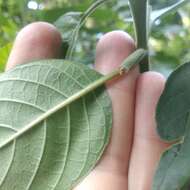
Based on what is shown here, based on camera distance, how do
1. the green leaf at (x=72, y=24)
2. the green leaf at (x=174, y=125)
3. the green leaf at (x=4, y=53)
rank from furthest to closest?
the green leaf at (x=4, y=53), the green leaf at (x=72, y=24), the green leaf at (x=174, y=125)

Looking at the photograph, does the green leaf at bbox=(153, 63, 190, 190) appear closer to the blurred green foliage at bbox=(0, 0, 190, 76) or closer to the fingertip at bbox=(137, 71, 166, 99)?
the fingertip at bbox=(137, 71, 166, 99)

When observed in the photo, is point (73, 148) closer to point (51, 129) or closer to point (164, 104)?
point (51, 129)

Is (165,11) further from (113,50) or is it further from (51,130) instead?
(51,130)

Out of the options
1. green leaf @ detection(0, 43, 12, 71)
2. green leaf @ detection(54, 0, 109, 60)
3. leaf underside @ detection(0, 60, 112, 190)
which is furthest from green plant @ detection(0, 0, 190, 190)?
green leaf @ detection(0, 43, 12, 71)

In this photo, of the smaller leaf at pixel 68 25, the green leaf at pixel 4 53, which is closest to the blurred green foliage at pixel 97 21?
the green leaf at pixel 4 53

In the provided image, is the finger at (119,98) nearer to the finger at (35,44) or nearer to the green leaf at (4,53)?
the finger at (35,44)
